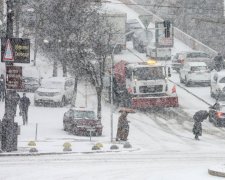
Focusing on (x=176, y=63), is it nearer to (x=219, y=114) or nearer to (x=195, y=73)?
(x=195, y=73)

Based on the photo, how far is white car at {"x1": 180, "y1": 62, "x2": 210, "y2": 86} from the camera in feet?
166

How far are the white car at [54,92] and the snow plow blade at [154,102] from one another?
493 cm

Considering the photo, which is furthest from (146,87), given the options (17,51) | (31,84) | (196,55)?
(17,51)

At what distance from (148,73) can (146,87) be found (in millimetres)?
914

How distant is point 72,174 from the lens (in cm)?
2089

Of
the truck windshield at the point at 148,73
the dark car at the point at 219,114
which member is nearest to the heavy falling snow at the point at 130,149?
the dark car at the point at 219,114

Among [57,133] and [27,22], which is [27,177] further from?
[27,22]

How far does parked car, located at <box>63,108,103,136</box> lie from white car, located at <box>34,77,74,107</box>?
7912 mm

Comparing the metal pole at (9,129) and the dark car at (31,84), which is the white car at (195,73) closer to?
the dark car at (31,84)

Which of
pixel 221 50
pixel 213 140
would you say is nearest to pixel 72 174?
pixel 213 140

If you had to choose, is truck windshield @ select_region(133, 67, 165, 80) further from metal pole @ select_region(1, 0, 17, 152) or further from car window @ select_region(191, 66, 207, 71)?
metal pole @ select_region(1, 0, 17, 152)

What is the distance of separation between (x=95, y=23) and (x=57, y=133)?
18.9m

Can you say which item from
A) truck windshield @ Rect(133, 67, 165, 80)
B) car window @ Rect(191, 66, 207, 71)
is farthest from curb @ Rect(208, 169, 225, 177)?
car window @ Rect(191, 66, 207, 71)

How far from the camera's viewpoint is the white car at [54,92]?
1742 inches
